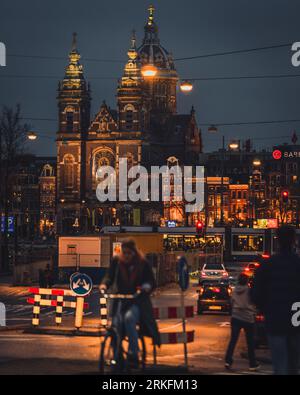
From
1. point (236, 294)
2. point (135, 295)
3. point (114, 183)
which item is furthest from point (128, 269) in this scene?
point (114, 183)

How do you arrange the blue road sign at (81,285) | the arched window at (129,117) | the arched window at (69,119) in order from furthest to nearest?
the arched window at (69,119) → the arched window at (129,117) → the blue road sign at (81,285)

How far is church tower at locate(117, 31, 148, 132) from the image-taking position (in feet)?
468

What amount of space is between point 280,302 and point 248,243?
69050 millimetres

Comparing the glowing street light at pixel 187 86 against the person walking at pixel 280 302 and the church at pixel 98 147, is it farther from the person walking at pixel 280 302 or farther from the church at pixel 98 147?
the church at pixel 98 147

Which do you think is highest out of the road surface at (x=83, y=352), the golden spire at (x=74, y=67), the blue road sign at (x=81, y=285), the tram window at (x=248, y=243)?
the golden spire at (x=74, y=67)

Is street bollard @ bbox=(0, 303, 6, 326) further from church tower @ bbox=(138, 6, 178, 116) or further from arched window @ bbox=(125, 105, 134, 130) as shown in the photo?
church tower @ bbox=(138, 6, 178, 116)

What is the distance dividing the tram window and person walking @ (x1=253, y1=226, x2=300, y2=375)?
68253 millimetres

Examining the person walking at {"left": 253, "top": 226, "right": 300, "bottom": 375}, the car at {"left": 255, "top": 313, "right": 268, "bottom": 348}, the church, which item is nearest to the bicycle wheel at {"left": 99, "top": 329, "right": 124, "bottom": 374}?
the person walking at {"left": 253, "top": 226, "right": 300, "bottom": 375}

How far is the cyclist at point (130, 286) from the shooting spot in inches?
543

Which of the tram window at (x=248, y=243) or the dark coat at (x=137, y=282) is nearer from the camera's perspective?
the dark coat at (x=137, y=282)

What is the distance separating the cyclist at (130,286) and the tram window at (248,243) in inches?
2611

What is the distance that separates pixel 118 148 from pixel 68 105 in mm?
9324

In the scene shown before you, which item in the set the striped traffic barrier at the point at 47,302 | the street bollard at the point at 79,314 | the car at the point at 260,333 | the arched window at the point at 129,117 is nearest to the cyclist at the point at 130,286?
the car at the point at 260,333

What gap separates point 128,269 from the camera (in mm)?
13922
